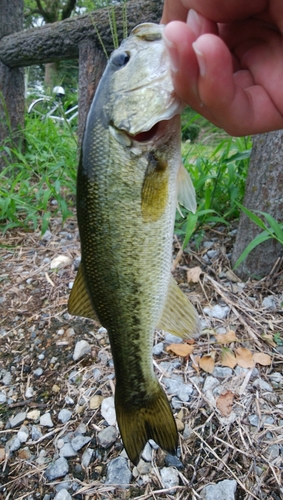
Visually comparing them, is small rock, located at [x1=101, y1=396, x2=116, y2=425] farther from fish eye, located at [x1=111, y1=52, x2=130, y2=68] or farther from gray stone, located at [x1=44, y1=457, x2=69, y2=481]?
fish eye, located at [x1=111, y1=52, x2=130, y2=68]

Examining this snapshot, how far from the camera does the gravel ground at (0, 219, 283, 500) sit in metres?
1.56

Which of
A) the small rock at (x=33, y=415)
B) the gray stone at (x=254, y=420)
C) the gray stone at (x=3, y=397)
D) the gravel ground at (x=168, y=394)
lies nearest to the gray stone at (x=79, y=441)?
the gravel ground at (x=168, y=394)

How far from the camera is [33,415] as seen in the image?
1881 mm

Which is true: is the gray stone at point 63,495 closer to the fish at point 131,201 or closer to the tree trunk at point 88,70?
the fish at point 131,201

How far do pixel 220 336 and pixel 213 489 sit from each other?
2.48ft

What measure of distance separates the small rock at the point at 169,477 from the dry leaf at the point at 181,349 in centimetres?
56

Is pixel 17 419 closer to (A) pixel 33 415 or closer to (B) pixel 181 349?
(A) pixel 33 415

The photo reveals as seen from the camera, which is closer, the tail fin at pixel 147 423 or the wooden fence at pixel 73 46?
the tail fin at pixel 147 423

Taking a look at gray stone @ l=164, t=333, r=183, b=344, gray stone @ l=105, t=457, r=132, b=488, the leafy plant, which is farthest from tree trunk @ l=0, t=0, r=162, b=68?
gray stone @ l=105, t=457, r=132, b=488

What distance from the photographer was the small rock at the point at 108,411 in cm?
178

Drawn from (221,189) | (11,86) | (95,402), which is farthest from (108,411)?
(11,86)

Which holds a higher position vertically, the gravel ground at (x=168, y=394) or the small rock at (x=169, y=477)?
the gravel ground at (x=168, y=394)

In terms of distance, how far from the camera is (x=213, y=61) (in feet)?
2.60

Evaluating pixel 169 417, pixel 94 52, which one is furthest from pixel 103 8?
pixel 169 417
